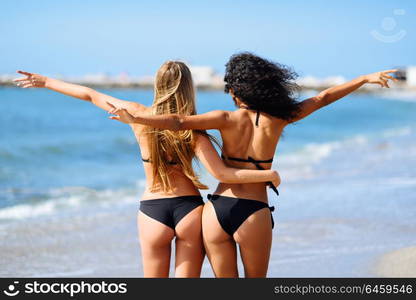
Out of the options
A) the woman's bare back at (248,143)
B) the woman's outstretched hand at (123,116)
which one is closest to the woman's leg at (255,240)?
the woman's bare back at (248,143)

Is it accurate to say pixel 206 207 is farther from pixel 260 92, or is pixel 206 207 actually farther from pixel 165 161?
pixel 260 92

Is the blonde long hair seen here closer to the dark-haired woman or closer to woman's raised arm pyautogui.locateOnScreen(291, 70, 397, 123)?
the dark-haired woman

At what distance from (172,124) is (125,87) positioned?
93.2 meters

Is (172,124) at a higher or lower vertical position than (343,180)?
higher

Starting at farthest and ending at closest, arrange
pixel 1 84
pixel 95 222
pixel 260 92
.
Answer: pixel 1 84 < pixel 95 222 < pixel 260 92

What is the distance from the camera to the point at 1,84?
80.2 metres

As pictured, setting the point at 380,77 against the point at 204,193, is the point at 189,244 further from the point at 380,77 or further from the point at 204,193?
the point at 204,193

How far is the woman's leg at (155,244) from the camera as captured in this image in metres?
3.80

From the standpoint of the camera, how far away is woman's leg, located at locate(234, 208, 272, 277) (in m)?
3.63

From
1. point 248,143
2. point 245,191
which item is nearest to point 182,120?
point 248,143

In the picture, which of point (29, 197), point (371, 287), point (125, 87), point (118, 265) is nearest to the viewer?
point (371, 287)

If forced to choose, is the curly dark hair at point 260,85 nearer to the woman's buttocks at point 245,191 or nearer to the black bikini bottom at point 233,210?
the woman's buttocks at point 245,191

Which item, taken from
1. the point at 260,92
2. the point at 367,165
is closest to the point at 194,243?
the point at 260,92
